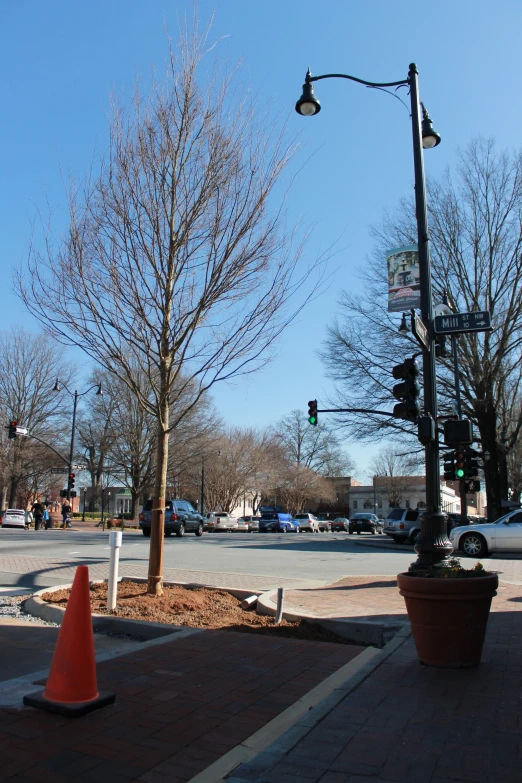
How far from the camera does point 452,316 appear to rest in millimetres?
7551

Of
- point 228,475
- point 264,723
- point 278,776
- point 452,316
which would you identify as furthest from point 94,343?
point 228,475

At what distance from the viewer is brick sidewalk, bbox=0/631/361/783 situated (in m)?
3.17

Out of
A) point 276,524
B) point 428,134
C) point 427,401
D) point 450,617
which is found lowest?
point 276,524

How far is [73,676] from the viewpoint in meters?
3.93

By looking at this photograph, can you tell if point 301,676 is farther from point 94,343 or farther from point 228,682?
point 94,343

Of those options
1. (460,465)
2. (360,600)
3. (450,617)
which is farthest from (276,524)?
(450,617)

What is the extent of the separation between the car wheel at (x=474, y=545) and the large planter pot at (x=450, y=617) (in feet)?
45.9

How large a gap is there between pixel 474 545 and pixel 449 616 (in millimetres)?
14362

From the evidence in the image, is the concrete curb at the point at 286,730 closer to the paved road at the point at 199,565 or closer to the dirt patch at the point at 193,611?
the dirt patch at the point at 193,611

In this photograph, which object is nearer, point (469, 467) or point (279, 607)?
point (279, 607)

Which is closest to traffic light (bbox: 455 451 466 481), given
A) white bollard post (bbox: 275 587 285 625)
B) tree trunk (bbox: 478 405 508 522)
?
tree trunk (bbox: 478 405 508 522)

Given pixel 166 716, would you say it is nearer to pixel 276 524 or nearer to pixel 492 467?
pixel 492 467

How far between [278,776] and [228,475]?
60.1m

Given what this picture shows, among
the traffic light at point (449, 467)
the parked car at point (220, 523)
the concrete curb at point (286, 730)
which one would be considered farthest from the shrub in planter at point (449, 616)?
the parked car at point (220, 523)
